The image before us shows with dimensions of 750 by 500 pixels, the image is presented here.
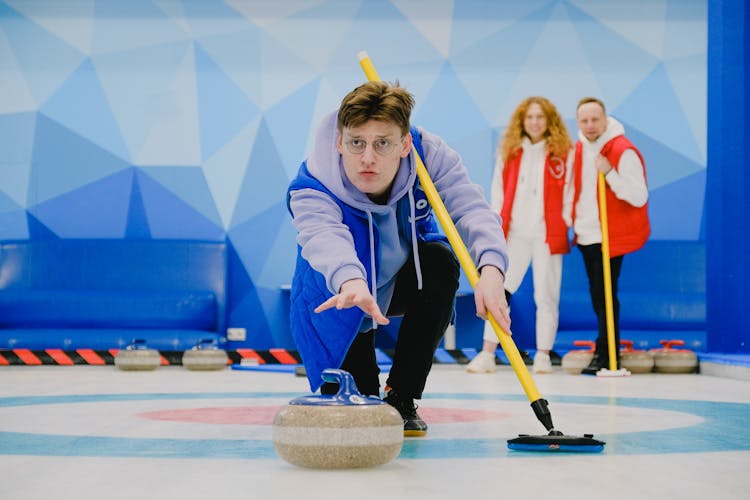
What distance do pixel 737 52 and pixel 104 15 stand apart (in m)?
4.46

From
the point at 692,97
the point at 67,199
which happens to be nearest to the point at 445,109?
the point at 692,97

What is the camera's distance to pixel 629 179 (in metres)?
5.23

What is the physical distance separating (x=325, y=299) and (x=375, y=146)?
1.34 feet

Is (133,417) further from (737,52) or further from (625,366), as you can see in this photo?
(737,52)

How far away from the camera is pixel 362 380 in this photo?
2533 mm

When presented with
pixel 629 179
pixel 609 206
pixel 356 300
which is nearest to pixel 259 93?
pixel 609 206

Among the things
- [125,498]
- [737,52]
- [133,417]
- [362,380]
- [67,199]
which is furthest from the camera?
[67,199]

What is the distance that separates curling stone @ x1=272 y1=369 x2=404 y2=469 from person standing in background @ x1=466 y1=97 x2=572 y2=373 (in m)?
3.66

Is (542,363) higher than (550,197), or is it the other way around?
(550,197)

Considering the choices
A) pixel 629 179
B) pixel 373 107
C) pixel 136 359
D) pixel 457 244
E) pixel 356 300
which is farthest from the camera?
pixel 136 359

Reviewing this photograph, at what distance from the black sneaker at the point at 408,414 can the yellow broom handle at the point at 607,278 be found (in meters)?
3.00

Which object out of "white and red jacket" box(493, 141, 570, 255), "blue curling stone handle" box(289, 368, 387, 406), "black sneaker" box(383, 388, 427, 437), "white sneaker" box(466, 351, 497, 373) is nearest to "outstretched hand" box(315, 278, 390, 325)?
"blue curling stone handle" box(289, 368, 387, 406)

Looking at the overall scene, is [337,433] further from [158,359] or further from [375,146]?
[158,359]

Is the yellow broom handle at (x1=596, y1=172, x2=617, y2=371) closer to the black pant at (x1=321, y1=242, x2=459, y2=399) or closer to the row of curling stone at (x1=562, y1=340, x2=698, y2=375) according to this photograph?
the row of curling stone at (x1=562, y1=340, x2=698, y2=375)
